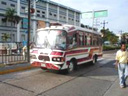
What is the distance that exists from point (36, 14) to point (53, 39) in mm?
39389

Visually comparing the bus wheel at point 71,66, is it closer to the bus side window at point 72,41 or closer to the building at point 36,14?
the bus side window at point 72,41

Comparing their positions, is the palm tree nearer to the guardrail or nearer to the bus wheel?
the guardrail

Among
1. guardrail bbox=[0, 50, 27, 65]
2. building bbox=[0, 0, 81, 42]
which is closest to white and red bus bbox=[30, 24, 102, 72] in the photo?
guardrail bbox=[0, 50, 27, 65]

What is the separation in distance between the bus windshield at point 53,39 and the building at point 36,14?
21.1 m

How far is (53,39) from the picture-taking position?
8625 mm

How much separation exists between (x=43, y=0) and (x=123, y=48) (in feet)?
144

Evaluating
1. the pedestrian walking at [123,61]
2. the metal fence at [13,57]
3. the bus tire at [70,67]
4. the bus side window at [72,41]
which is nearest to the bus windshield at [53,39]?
the bus side window at [72,41]

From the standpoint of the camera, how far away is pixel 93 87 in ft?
22.0

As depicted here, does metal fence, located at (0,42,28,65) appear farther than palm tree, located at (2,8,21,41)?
No

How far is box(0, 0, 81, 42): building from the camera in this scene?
127 ft

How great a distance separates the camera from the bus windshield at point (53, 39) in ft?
27.8

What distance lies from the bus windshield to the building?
69.4 feet

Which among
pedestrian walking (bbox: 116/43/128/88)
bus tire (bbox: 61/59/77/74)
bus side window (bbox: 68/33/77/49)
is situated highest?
bus side window (bbox: 68/33/77/49)

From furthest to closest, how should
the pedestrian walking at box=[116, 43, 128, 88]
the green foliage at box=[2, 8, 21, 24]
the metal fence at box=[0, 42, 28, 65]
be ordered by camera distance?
the green foliage at box=[2, 8, 21, 24] → the metal fence at box=[0, 42, 28, 65] → the pedestrian walking at box=[116, 43, 128, 88]
